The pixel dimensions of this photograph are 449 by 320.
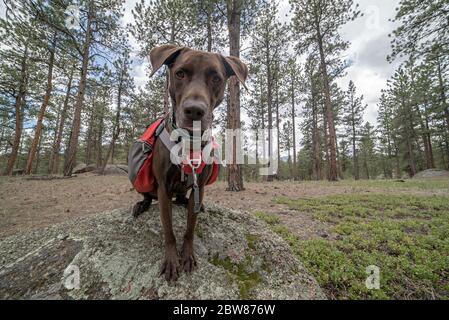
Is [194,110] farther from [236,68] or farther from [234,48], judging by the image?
[234,48]

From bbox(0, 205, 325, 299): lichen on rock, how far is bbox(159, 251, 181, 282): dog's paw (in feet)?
0.15

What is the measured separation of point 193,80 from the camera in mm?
1772

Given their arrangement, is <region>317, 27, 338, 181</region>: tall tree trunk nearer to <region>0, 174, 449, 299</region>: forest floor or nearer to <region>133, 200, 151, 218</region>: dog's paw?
<region>0, 174, 449, 299</region>: forest floor

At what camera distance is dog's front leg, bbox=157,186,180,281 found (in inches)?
64.0

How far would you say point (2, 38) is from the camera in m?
10.5

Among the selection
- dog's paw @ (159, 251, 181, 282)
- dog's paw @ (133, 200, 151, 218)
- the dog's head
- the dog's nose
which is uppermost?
the dog's head

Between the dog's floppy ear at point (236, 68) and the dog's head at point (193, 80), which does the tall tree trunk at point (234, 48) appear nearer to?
the dog's floppy ear at point (236, 68)

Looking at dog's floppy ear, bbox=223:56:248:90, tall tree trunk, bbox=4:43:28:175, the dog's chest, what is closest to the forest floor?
the dog's chest

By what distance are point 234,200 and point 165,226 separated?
15.8 ft

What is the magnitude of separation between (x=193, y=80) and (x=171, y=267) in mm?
1645

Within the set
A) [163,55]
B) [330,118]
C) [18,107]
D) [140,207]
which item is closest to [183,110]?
[163,55]

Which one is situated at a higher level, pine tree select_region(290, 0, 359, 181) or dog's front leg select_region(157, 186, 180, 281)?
pine tree select_region(290, 0, 359, 181)

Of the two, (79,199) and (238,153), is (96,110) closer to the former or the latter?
(79,199)
